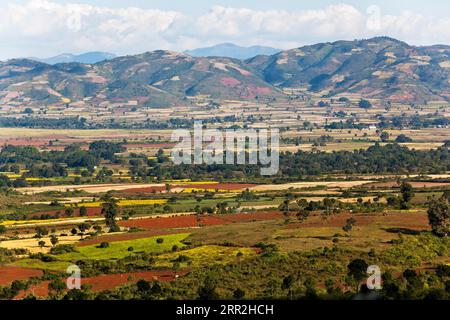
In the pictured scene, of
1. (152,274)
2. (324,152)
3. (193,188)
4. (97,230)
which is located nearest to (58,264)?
(152,274)

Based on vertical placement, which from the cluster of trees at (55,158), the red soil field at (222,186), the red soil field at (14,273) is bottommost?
the cluster of trees at (55,158)

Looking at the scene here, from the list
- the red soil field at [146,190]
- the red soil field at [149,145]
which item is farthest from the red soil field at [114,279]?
the red soil field at [149,145]

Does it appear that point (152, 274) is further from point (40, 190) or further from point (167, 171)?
point (167, 171)

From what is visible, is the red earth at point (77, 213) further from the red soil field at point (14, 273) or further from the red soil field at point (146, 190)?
the red soil field at point (14, 273)

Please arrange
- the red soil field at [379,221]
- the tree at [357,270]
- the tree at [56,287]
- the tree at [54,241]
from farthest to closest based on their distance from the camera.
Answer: the red soil field at [379,221] < the tree at [54,241] < the tree at [56,287] < the tree at [357,270]

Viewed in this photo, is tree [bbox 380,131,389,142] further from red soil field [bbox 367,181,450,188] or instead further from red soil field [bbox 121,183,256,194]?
red soil field [bbox 121,183,256,194]

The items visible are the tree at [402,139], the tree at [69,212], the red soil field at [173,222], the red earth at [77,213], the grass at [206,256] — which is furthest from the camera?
the tree at [402,139]

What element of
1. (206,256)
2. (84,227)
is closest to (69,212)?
(84,227)

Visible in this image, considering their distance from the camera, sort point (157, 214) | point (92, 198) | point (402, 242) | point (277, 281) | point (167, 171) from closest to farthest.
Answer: point (277, 281), point (402, 242), point (157, 214), point (92, 198), point (167, 171)
